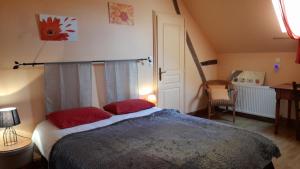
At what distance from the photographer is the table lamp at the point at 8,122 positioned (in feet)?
7.85

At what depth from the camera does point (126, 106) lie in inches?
127

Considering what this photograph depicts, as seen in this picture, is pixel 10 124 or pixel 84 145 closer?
pixel 84 145

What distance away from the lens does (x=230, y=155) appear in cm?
190

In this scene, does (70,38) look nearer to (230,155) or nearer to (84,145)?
(84,145)

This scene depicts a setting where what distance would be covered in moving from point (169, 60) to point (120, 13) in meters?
1.26

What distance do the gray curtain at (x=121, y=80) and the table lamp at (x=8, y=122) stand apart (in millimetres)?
1270

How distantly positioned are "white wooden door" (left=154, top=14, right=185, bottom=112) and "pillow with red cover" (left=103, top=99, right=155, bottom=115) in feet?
2.71

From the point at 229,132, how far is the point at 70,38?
225cm

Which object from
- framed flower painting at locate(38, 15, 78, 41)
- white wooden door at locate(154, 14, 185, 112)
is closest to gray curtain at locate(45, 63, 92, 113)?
framed flower painting at locate(38, 15, 78, 41)

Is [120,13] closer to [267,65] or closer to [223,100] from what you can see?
[223,100]

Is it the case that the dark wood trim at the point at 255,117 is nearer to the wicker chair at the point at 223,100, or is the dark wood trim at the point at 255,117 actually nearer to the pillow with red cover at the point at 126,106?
the wicker chair at the point at 223,100

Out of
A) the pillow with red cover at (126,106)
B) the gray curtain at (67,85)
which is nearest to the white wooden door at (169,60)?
the pillow with red cover at (126,106)

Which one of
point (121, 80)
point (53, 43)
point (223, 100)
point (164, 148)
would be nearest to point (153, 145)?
point (164, 148)

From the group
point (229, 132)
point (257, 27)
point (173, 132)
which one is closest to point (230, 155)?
point (229, 132)
